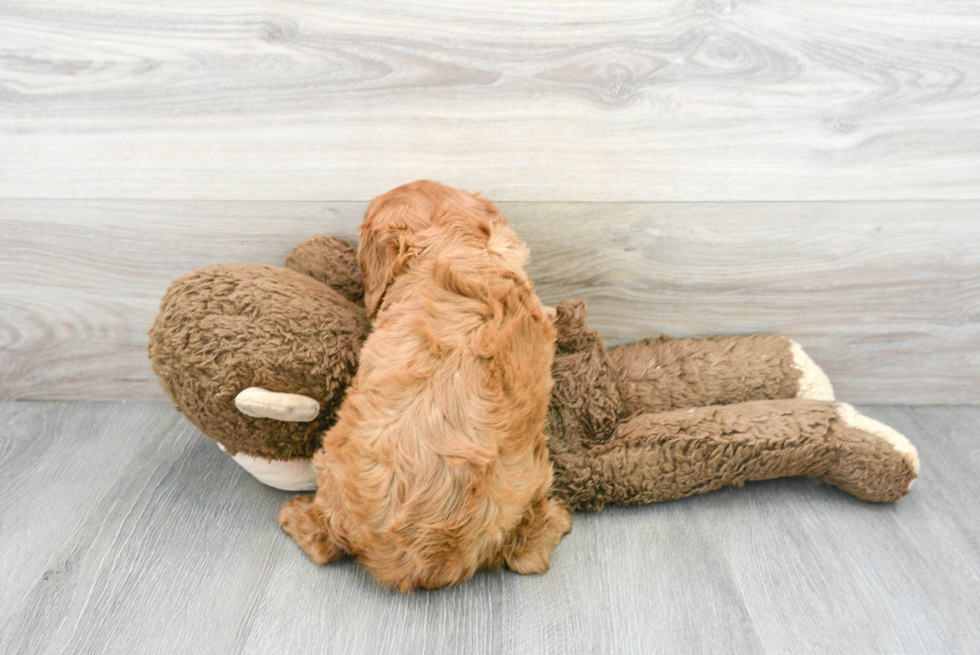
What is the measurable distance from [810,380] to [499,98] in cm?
79

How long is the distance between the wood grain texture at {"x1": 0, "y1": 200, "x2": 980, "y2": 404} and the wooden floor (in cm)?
25

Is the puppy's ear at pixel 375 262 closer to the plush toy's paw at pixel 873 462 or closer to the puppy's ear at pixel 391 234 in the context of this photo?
the puppy's ear at pixel 391 234

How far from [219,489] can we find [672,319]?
0.94 m

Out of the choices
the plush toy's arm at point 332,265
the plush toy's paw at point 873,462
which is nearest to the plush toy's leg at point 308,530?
the plush toy's arm at point 332,265

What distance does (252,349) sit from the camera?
100 centimetres

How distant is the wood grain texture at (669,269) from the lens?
1.23 m

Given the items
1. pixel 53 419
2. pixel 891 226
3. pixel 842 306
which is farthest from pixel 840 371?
pixel 53 419

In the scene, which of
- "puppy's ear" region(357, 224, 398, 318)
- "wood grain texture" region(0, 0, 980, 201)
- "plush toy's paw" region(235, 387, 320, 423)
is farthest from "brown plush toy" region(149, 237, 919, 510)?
"wood grain texture" region(0, 0, 980, 201)

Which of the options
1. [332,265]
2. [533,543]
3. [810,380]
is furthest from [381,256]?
[810,380]

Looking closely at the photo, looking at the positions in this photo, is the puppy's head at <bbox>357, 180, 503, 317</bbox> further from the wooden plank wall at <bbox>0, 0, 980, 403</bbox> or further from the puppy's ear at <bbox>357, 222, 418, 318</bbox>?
the wooden plank wall at <bbox>0, 0, 980, 403</bbox>

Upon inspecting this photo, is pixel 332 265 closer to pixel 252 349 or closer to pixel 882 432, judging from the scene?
pixel 252 349

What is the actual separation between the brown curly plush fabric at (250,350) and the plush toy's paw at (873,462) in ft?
2.75

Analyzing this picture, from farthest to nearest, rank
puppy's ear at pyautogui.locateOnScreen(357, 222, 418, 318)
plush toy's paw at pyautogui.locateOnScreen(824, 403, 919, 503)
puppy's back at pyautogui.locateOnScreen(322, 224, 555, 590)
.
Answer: plush toy's paw at pyautogui.locateOnScreen(824, 403, 919, 503) < puppy's ear at pyautogui.locateOnScreen(357, 222, 418, 318) < puppy's back at pyautogui.locateOnScreen(322, 224, 555, 590)

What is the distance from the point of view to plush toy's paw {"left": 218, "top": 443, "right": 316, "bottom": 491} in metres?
1.09
